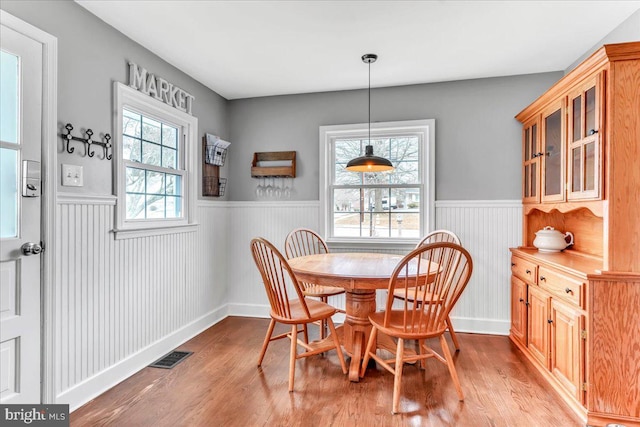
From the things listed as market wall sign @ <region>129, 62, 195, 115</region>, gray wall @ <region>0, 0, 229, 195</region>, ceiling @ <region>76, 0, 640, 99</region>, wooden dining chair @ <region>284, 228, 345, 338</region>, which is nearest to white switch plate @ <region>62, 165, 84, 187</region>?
gray wall @ <region>0, 0, 229, 195</region>

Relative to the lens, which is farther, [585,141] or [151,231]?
[151,231]

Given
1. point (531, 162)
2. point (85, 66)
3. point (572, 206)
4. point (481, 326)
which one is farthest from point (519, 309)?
point (85, 66)

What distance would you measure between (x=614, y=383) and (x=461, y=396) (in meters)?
0.78

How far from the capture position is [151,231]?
2.67 metres

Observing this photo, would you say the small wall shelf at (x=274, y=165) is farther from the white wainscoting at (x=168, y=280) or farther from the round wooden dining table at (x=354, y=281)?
the round wooden dining table at (x=354, y=281)

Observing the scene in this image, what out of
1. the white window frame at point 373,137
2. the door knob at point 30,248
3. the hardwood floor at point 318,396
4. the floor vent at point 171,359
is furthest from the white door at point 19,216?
the white window frame at point 373,137

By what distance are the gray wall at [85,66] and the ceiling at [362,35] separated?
104 millimetres

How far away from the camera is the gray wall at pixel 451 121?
3.20 metres

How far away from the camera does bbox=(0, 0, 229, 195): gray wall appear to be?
190 centimetres

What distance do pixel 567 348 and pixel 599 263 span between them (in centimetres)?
59

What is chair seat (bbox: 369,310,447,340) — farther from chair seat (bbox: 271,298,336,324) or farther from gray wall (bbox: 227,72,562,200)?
gray wall (bbox: 227,72,562,200)

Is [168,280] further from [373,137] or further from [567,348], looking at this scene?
[567,348]

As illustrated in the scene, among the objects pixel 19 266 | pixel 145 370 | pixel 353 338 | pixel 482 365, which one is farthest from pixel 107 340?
pixel 482 365

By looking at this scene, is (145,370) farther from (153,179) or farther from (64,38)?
(64,38)
